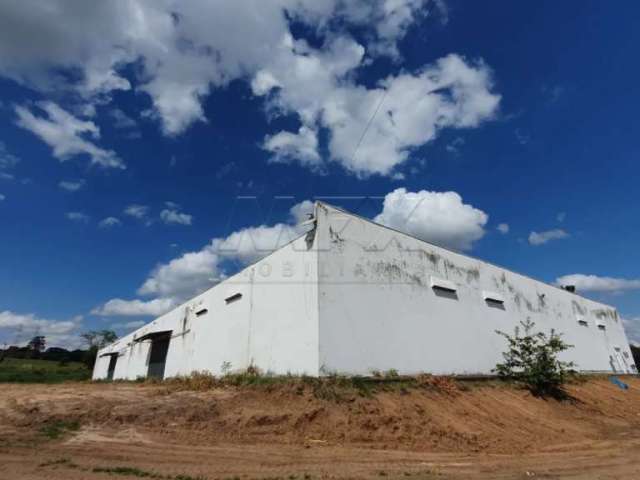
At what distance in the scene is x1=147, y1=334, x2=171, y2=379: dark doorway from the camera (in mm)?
19578

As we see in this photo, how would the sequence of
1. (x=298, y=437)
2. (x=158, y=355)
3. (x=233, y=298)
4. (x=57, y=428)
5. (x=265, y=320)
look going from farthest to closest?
1. (x=158, y=355)
2. (x=233, y=298)
3. (x=265, y=320)
4. (x=298, y=437)
5. (x=57, y=428)

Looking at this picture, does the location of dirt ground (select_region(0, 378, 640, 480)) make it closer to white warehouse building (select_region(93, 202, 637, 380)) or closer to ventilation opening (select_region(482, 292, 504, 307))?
white warehouse building (select_region(93, 202, 637, 380))

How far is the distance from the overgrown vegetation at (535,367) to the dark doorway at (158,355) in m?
16.0

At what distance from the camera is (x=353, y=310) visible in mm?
10289

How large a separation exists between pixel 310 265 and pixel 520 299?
1154 centimetres

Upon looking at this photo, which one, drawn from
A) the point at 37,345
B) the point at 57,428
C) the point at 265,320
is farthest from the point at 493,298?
the point at 37,345

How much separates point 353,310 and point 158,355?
14.9 metres

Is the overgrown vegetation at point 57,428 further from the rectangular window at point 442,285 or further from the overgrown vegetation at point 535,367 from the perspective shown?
the overgrown vegetation at point 535,367

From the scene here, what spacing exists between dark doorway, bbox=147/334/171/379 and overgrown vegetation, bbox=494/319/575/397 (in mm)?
16039

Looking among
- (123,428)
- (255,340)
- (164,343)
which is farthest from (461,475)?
(164,343)

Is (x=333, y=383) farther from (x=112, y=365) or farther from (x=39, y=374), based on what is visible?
(x=39, y=374)

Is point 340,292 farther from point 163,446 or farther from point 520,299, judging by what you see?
point 520,299

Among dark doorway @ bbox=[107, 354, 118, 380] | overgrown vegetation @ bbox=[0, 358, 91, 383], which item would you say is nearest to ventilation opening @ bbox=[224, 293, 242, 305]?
overgrown vegetation @ bbox=[0, 358, 91, 383]

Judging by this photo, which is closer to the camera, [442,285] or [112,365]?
[442,285]
